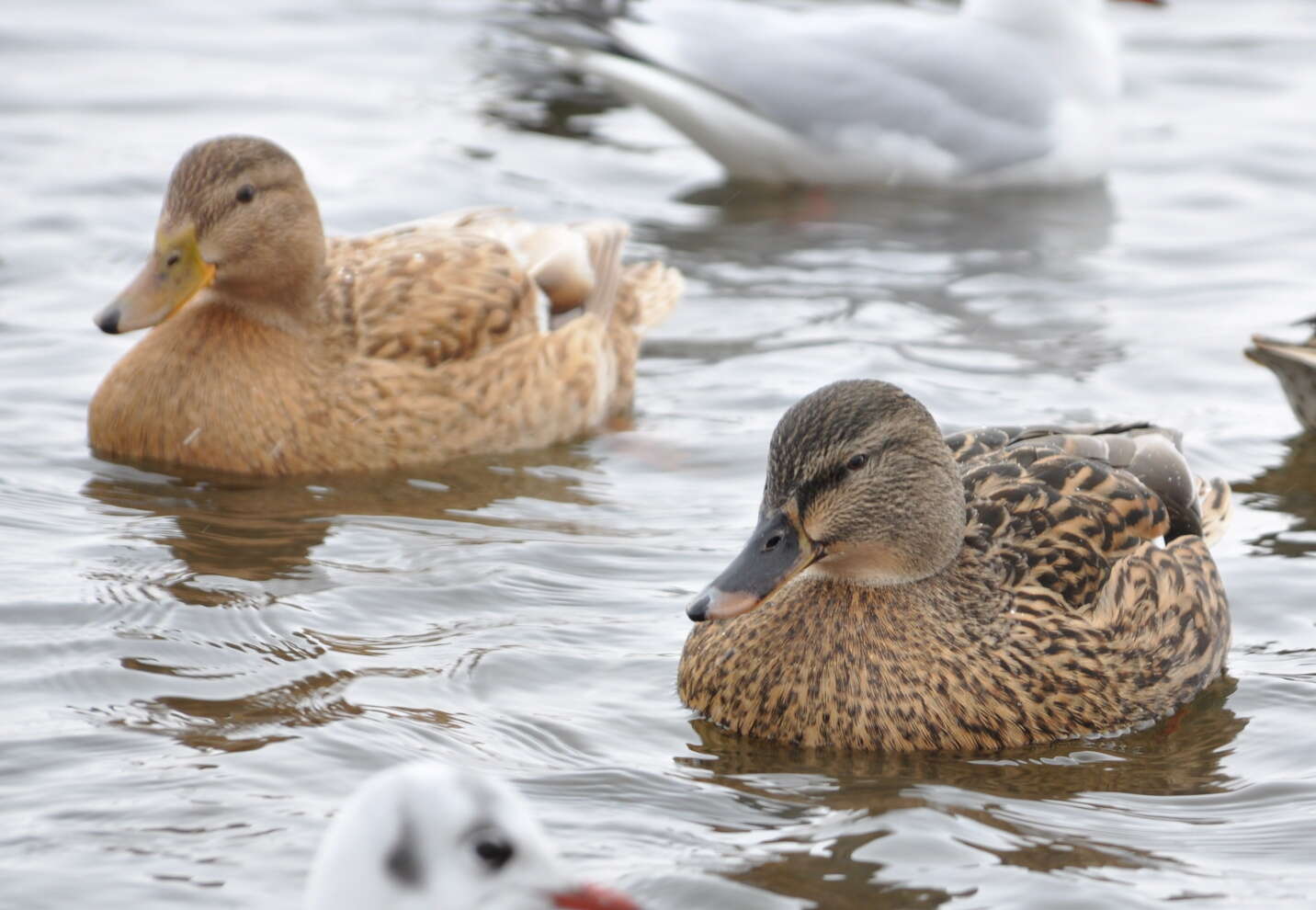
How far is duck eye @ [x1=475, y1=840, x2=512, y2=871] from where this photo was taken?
4035mm

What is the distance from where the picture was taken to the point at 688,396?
10148 mm

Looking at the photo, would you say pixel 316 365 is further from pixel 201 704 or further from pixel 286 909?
pixel 286 909

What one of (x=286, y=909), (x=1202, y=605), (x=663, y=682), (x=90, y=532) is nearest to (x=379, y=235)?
(x=90, y=532)

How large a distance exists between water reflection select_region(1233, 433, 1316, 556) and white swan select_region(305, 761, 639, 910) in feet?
16.2

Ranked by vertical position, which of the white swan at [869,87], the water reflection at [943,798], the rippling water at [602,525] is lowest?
the water reflection at [943,798]

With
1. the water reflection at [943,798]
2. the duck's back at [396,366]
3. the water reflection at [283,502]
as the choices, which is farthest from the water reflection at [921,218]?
the water reflection at [943,798]

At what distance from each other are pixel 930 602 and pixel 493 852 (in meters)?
2.76

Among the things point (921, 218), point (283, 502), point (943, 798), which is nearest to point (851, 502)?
point (943, 798)

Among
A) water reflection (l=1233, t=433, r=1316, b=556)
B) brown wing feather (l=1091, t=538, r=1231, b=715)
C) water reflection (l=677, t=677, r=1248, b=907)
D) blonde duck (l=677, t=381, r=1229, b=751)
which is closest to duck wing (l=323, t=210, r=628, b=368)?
blonde duck (l=677, t=381, r=1229, b=751)

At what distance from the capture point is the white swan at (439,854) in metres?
3.90

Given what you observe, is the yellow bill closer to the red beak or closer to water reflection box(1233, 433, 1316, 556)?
A: water reflection box(1233, 433, 1316, 556)

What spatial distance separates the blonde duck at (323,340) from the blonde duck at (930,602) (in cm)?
273

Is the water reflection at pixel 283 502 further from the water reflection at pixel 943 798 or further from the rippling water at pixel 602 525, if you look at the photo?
the water reflection at pixel 943 798

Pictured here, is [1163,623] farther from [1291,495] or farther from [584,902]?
[584,902]
